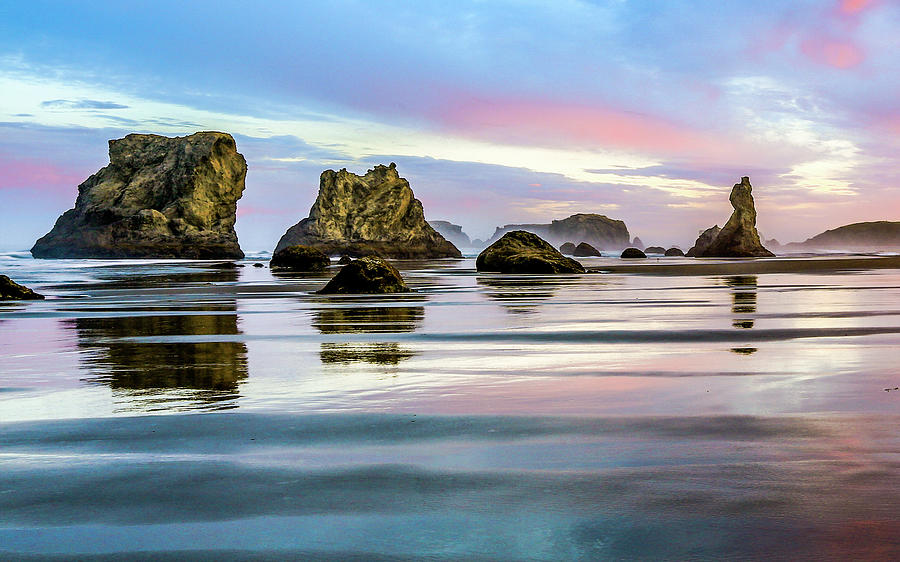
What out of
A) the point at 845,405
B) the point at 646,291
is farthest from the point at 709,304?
the point at 845,405

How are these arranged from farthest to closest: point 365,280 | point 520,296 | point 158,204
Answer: point 158,204
point 365,280
point 520,296

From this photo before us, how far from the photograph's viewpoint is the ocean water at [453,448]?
304 centimetres

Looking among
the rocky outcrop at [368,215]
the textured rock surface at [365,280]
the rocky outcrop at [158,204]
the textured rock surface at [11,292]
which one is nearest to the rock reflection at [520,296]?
the textured rock surface at [365,280]

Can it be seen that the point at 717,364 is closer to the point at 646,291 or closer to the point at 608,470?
the point at 608,470

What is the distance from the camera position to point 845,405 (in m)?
5.57

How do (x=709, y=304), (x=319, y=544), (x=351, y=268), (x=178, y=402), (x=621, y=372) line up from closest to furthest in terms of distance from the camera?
(x=319, y=544) < (x=178, y=402) < (x=621, y=372) < (x=709, y=304) < (x=351, y=268)

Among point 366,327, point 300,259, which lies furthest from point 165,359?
point 300,259

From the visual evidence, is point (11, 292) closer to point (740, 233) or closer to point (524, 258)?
point (524, 258)

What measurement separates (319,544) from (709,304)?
15330 mm

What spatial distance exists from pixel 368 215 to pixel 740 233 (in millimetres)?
58642

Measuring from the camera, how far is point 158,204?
107 metres

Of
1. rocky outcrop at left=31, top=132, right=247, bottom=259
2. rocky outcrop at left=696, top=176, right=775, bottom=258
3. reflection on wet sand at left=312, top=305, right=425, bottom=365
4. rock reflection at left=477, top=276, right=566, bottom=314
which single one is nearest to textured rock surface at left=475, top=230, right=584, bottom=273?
rock reflection at left=477, top=276, right=566, bottom=314

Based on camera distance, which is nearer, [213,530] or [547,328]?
[213,530]

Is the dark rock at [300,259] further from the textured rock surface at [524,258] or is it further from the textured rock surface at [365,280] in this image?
the textured rock surface at [365,280]
